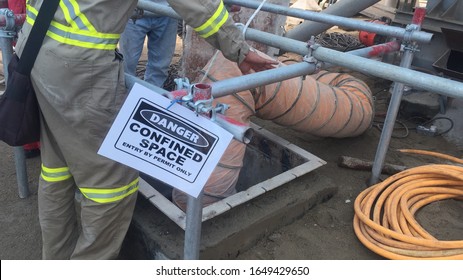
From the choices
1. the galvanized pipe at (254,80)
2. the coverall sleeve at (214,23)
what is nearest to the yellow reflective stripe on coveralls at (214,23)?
the coverall sleeve at (214,23)

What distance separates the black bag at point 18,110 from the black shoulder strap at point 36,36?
0.05 metres

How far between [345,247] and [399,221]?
40 cm

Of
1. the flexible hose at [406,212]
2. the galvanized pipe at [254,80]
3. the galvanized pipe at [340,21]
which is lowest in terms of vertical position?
the flexible hose at [406,212]

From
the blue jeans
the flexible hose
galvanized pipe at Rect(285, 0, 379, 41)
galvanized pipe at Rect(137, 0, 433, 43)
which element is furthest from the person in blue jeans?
the flexible hose

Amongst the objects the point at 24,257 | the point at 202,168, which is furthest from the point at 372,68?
the point at 24,257

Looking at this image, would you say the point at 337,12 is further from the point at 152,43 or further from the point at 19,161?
the point at 19,161

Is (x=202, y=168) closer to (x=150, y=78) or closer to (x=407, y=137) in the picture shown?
(x=150, y=78)

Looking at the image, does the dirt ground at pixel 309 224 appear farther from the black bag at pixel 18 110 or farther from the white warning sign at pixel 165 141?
the white warning sign at pixel 165 141

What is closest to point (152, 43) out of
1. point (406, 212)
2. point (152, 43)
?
point (152, 43)

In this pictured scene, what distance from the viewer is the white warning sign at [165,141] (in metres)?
1.45

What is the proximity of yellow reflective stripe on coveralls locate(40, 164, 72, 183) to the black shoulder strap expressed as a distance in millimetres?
555

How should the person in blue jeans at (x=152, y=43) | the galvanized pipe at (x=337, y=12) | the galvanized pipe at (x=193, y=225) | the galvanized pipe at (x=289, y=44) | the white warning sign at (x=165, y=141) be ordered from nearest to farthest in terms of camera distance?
1. the white warning sign at (x=165, y=141)
2. the galvanized pipe at (x=193, y=225)
3. the galvanized pipe at (x=289, y=44)
4. the galvanized pipe at (x=337, y=12)
5. the person in blue jeans at (x=152, y=43)

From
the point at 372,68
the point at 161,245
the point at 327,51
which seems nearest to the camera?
the point at 372,68

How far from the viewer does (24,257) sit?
8.35 ft
